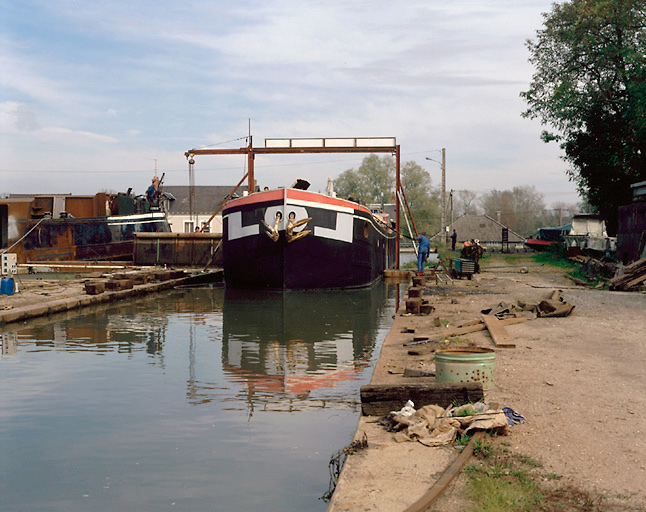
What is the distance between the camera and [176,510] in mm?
4652

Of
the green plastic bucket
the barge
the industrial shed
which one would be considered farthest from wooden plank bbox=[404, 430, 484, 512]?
the industrial shed

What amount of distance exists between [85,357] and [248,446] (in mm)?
5459

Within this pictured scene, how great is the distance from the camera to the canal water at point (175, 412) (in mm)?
5020

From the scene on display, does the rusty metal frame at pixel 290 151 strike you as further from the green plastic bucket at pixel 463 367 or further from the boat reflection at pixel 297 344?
the green plastic bucket at pixel 463 367

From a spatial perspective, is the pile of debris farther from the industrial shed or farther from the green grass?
the industrial shed

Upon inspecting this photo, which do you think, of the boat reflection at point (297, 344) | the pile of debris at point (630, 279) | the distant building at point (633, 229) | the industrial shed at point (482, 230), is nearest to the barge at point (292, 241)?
the boat reflection at point (297, 344)

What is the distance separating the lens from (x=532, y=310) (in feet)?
43.8

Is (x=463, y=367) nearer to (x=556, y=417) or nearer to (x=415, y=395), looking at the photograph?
(x=415, y=395)

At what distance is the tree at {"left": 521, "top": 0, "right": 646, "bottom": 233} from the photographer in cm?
3022

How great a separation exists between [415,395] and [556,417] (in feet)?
3.76

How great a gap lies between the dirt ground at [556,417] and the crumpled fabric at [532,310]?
1.69ft

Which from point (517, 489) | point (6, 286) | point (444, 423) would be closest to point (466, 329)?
point (444, 423)

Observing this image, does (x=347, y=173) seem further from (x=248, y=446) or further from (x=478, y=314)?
(x=248, y=446)

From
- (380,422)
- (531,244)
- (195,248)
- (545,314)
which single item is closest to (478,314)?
(545,314)
